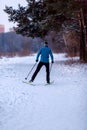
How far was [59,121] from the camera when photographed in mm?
8453

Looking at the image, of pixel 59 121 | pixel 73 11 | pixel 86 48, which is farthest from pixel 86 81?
pixel 86 48

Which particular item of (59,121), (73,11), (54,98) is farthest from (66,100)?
(73,11)

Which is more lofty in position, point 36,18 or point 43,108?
point 36,18

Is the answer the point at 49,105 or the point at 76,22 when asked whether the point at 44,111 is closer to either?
the point at 49,105

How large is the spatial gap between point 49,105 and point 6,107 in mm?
1253

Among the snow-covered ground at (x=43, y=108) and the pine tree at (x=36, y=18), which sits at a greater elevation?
the pine tree at (x=36, y=18)

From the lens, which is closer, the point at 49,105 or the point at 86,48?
the point at 49,105

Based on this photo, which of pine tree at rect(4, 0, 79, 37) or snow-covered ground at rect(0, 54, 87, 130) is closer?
snow-covered ground at rect(0, 54, 87, 130)

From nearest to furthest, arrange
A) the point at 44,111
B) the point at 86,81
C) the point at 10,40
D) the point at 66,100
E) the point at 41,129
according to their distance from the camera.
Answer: the point at 41,129, the point at 44,111, the point at 66,100, the point at 86,81, the point at 10,40

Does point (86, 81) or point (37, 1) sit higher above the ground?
point (37, 1)

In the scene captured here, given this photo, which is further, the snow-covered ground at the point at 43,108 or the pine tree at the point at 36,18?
the pine tree at the point at 36,18

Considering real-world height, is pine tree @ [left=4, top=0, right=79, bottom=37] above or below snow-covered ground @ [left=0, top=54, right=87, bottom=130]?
above

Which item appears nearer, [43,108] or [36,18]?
[43,108]

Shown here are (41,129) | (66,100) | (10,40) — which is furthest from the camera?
(10,40)
